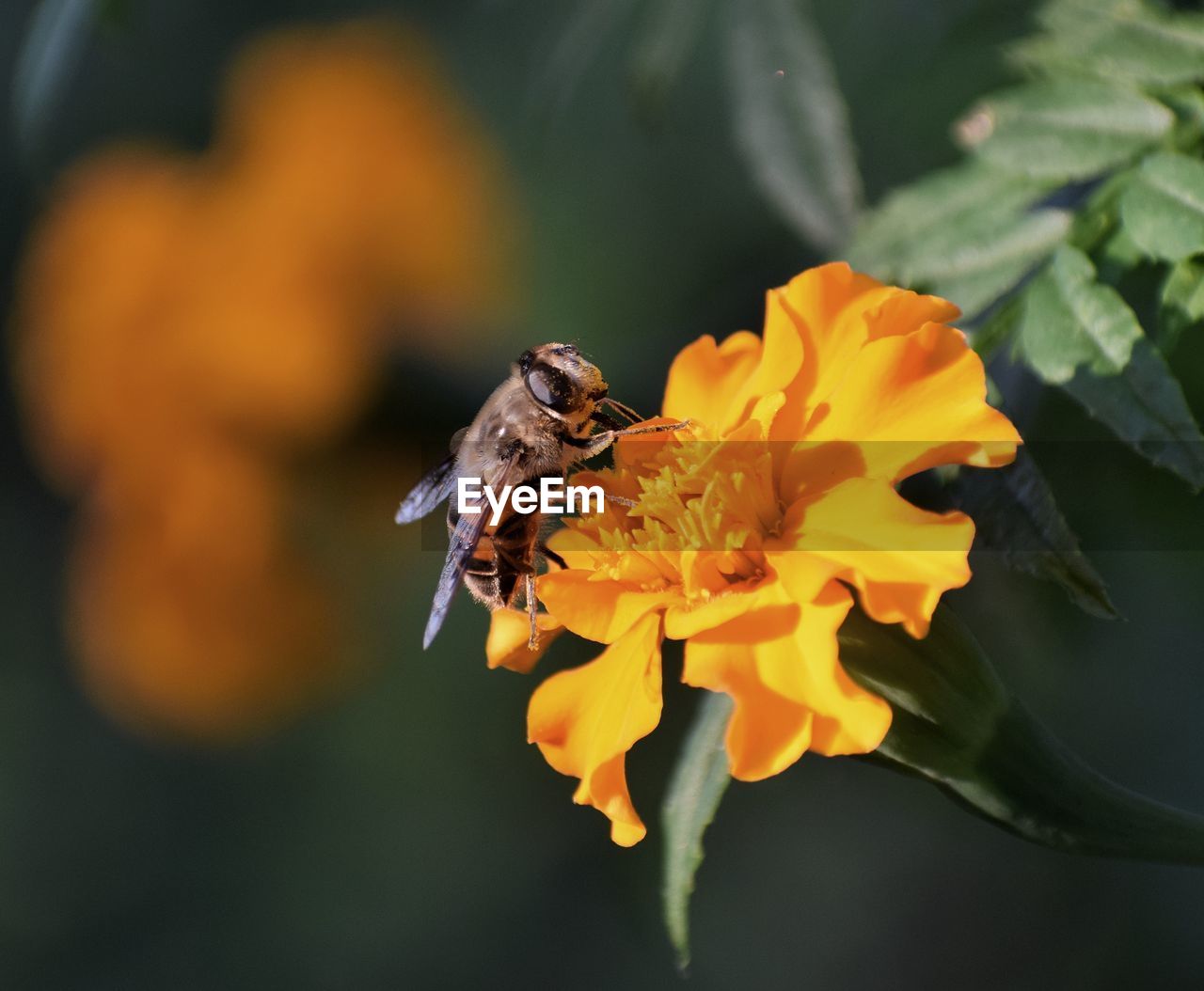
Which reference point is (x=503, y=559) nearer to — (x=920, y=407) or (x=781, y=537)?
(x=781, y=537)

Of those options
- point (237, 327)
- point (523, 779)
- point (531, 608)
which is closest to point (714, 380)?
point (531, 608)

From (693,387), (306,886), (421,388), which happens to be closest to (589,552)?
A: (693,387)

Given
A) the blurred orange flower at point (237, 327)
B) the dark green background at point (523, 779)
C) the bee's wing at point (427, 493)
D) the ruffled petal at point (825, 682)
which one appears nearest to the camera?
the ruffled petal at point (825, 682)

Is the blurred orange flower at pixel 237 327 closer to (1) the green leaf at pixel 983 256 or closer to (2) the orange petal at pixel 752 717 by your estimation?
(1) the green leaf at pixel 983 256

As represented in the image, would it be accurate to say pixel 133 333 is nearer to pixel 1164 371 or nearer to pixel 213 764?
pixel 213 764

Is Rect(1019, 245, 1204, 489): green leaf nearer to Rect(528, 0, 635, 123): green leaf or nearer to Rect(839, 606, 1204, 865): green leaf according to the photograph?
Rect(839, 606, 1204, 865): green leaf

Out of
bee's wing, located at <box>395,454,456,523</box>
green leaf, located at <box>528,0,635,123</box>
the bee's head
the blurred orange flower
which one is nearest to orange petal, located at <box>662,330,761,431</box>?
the bee's head

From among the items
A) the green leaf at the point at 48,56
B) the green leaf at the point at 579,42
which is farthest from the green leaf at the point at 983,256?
the green leaf at the point at 48,56
